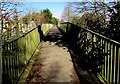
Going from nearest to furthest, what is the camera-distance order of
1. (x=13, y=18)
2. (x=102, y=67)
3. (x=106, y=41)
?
1. (x=106, y=41)
2. (x=102, y=67)
3. (x=13, y=18)

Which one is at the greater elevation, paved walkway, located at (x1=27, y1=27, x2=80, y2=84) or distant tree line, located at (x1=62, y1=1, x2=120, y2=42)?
distant tree line, located at (x1=62, y1=1, x2=120, y2=42)

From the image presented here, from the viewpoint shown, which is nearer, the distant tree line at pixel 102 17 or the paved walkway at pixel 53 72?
the paved walkway at pixel 53 72

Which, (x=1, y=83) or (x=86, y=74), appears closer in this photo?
(x=1, y=83)

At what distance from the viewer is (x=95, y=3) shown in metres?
10.7

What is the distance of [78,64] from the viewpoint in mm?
5316

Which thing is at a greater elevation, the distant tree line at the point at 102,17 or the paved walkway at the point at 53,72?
the distant tree line at the point at 102,17

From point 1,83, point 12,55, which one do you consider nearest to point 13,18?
point 12,55

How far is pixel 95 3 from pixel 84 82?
7976 mm

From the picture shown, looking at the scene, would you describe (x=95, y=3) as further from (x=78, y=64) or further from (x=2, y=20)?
(x=2, y=20)

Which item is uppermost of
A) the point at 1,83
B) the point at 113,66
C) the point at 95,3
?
the point at 95,3

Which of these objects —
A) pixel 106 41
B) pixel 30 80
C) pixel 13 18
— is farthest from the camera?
pixel 13 18

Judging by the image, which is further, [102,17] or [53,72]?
[102,17]

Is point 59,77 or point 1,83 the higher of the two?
point 1,83

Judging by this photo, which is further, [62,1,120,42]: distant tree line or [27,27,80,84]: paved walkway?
[62,1,120,42]: distant tree line
